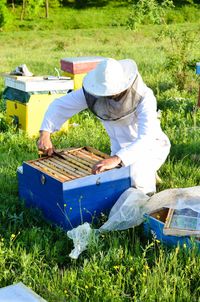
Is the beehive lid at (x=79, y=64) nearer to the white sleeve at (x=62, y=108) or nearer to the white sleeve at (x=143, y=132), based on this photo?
the white sleeve at (x=62, y=108)

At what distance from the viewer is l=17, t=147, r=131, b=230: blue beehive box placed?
3.21 metres

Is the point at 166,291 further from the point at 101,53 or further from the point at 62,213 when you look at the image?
the point at 101,53

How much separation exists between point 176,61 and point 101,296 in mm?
4867

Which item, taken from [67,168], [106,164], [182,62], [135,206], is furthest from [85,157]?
[182,62]

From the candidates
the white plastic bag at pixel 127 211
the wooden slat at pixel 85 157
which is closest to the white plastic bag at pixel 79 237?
the white plastic bag at pixel 127 211

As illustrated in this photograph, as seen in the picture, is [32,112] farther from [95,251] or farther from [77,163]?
[95,251]

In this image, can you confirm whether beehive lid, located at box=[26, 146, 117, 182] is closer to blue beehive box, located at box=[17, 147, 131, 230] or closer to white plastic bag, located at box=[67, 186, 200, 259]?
blue beehive box, located at box=[17, 147, 131, 230]

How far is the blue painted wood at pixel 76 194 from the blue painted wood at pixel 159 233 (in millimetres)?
338

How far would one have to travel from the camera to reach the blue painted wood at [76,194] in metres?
3.21

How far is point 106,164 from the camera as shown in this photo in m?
3.25

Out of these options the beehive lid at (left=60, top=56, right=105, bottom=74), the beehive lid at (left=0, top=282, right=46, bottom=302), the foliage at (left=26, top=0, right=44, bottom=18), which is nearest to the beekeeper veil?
the beehive lid at (left=0, top=282, right=46, bottom=302)

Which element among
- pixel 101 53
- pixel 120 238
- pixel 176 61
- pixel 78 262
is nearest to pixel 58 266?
pixel 78 262

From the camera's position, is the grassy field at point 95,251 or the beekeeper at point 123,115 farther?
the beekeeper at point 123,115

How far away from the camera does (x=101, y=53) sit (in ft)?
40.0
